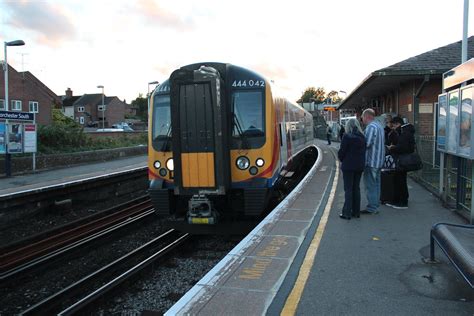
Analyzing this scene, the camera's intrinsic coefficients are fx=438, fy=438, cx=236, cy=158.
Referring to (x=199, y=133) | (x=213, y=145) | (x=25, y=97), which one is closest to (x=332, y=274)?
(x=213, y=145)

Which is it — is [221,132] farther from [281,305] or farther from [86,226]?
[86,226]

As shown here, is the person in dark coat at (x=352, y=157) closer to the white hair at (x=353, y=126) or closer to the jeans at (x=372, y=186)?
the white hair at (x=353, y=126)

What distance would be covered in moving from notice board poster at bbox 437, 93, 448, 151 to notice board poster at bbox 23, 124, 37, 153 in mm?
16289

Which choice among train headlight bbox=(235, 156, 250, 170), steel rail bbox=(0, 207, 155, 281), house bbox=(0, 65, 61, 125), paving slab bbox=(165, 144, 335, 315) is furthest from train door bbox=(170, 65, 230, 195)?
house bbox=(0, 65, 61, 125)

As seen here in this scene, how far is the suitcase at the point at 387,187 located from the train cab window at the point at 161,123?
13.5ft

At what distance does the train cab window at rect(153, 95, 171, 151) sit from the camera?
768cm

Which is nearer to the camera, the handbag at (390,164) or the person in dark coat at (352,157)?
the person in dark coat at (352,157)

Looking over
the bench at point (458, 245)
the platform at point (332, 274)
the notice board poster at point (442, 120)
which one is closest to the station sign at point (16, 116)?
the platform at point (332, 274)

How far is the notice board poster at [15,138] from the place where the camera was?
701 inches

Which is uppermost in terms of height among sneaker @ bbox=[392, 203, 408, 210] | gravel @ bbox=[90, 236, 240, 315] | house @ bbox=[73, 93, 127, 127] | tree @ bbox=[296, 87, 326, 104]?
tree @ bbox=[296, 87, 326, 104]

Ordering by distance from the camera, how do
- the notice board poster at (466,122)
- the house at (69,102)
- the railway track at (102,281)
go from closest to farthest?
the railway track at (102,281)
the notice board poster at (466,122)
the house at (69,102)

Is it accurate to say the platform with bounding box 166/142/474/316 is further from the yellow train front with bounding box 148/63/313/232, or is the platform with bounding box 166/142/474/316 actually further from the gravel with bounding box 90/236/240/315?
the gravel with bounding box 90/236/240/315

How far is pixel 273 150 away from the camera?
25.6ft

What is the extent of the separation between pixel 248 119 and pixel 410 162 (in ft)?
9.99
